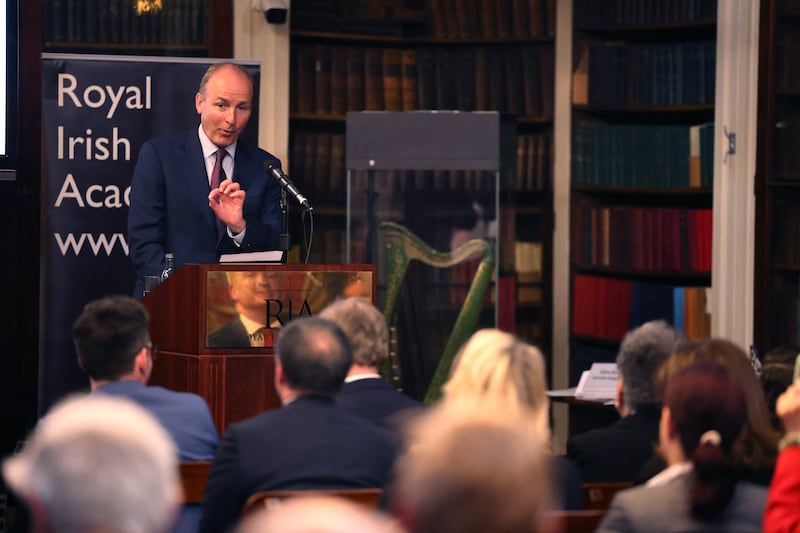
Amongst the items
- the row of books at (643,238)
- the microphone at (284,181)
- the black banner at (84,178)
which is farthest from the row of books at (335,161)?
the microphone at (284,181)

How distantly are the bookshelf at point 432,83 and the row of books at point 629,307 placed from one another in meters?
0.22

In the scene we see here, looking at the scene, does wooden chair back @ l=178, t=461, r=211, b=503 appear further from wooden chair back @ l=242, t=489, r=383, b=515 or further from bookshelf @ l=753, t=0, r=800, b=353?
bookshelf @ l=753, t=0, r=800, b=353

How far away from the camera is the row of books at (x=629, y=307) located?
6.73 m

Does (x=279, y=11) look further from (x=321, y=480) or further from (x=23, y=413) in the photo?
(x=321, y=480)

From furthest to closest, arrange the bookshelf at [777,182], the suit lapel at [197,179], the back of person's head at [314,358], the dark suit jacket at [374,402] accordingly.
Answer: the bookshelf at [777,182], the suit lapel at [197,179], the dark suit jacket at [374,402], the back of person's head at [314,358]

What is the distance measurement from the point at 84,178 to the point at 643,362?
3392 millimetres

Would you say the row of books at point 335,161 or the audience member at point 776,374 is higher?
the row of books at point 335,161

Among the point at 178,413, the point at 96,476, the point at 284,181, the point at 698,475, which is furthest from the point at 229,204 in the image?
the point at 96,476

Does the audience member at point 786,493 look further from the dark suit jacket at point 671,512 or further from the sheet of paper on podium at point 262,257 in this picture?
the sheet of paper on podium at point 262,257

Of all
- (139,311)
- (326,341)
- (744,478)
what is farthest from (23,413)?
(744,478)

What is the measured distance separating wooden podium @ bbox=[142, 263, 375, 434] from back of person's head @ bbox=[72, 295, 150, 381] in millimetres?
750

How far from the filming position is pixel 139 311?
3215 mm

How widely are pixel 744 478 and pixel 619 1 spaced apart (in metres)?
4.80

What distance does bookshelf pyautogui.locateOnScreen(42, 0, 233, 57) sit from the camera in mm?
6684
